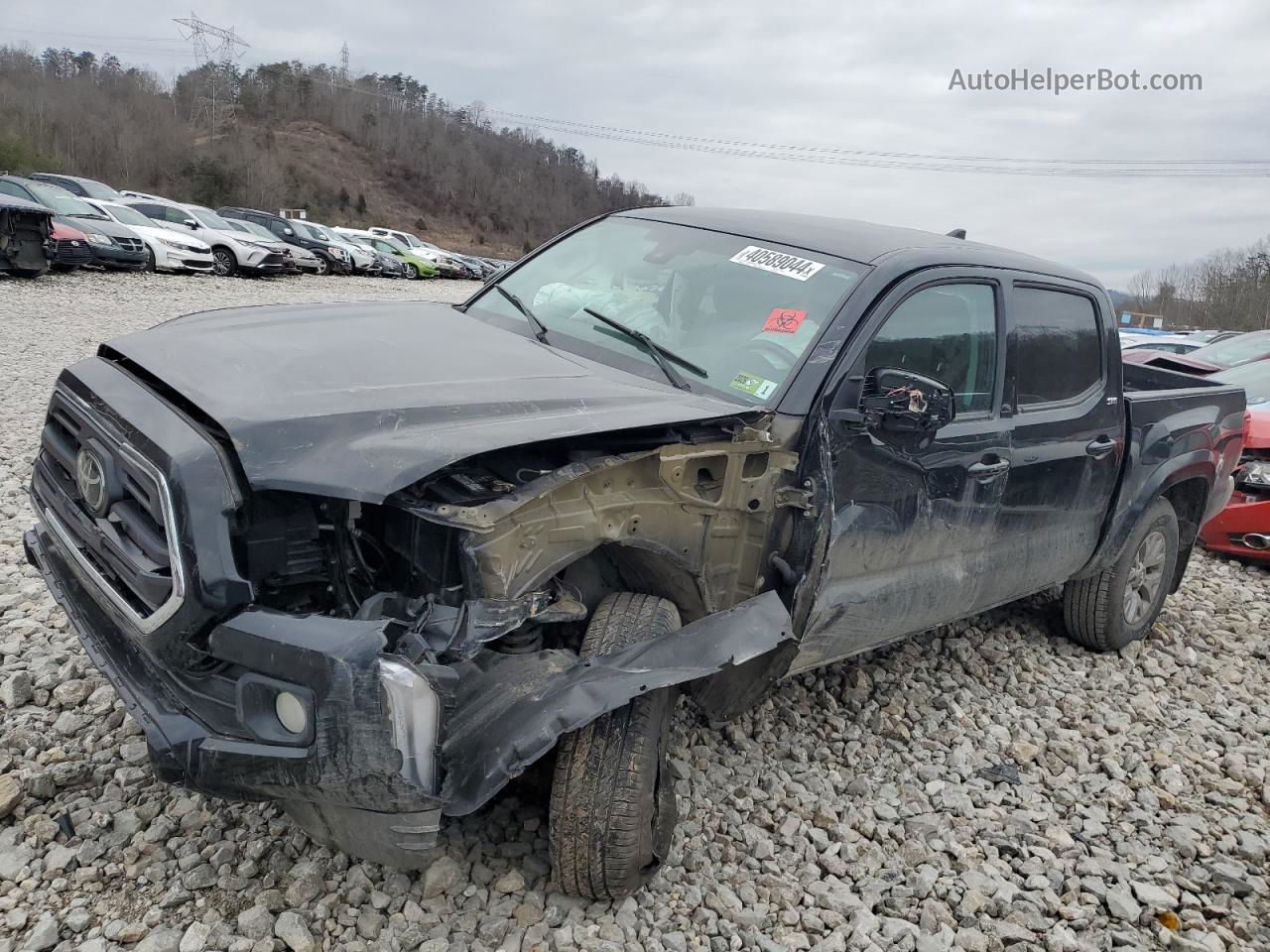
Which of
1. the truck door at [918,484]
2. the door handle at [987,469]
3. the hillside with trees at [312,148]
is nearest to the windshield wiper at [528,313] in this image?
the truck door at [918,484]

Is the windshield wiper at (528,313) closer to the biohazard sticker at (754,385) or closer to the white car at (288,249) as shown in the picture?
the biohazard sticker at (754,385)

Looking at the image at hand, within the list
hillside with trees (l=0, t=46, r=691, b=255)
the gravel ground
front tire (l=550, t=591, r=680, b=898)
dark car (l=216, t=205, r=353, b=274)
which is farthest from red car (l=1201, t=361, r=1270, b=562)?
hillside with trees (l=0, t=46, r=691, b=255)

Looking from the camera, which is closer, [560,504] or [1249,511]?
[560,504]

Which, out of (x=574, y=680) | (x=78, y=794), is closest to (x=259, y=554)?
(x=574, y=680)

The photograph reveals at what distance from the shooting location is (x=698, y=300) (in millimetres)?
3482

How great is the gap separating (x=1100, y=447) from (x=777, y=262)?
1812mm

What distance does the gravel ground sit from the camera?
2.59 meters

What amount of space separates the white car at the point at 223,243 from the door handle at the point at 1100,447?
2018 centimetres

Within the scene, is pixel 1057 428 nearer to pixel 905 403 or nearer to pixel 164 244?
pixel 905 403

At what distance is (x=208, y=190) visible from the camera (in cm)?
4847

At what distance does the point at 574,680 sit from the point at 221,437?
1.04 m

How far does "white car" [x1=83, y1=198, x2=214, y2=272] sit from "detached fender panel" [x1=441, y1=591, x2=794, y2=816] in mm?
19019

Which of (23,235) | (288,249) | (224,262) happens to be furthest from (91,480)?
(288,249)

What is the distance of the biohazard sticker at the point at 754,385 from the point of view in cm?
306
